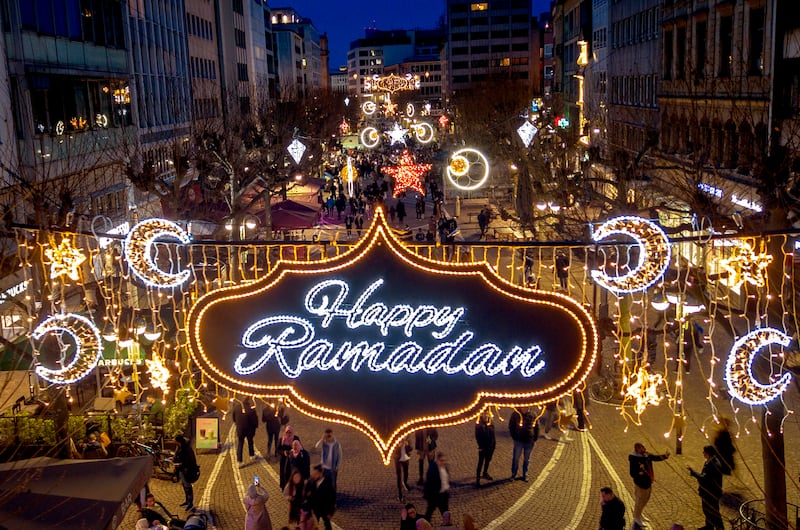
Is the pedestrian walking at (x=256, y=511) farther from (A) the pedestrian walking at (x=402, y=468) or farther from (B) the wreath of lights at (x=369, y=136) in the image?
(B) the wreath of lights at (x=369, y=136)

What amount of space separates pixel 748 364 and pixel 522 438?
7407 mm

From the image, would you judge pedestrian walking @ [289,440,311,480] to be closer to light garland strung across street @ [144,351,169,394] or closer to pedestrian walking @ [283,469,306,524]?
pedestrian walking @ [283,469,306,524]

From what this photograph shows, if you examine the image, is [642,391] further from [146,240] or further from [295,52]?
[295,52]

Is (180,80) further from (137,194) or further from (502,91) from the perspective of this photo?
(502,91)

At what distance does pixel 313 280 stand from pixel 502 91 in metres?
75.2

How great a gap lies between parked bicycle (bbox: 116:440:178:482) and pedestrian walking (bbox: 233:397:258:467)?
1272mm

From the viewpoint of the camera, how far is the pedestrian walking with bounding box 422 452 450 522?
13492 mm

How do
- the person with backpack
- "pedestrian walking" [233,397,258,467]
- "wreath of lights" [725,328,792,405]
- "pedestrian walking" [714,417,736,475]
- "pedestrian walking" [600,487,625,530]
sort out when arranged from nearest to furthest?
"wreath of lights" [725,328,792,405], "pedestrian walking" [600,487,625,530], "pedestrian walking" [714,417,736,475], the person with backpack, "pedestrian walking" [233,397,258,467]

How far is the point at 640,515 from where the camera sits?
13.4m

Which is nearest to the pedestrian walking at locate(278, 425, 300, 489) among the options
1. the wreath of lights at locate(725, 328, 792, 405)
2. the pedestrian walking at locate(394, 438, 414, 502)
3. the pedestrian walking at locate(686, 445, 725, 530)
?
the pedestrian walking at locate(394, 438, 414, 502)

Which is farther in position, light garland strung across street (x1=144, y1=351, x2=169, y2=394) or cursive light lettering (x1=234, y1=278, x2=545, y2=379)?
light garland strung across street (x1=144, y1=351, x2=169, y2=394)

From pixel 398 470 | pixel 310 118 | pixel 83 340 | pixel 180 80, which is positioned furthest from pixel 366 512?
pixel 310 118

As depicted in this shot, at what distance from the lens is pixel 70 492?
36.3 ft

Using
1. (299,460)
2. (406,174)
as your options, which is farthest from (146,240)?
(406,174)
